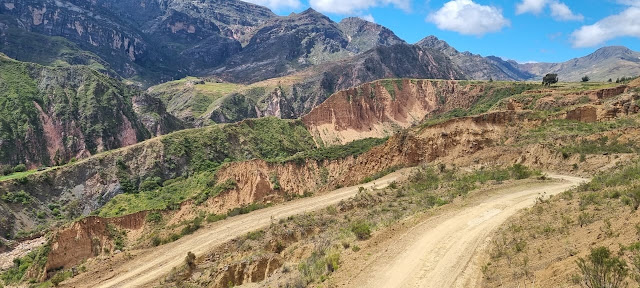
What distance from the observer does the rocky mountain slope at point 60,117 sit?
90.2 metres

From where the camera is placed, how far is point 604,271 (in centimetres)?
1009

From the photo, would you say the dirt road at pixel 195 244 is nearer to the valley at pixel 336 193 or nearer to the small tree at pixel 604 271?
the valley at pixel 336 193

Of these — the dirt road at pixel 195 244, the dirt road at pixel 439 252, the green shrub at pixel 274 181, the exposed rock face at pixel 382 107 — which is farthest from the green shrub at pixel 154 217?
the exposed rock face at pixel 382 107

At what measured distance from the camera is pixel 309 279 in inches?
626

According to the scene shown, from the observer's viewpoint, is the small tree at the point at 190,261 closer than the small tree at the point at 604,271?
No

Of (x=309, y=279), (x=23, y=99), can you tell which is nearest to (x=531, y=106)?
(x=309, y=279)

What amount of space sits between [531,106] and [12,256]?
6359 cm

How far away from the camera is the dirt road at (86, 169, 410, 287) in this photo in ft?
83.3

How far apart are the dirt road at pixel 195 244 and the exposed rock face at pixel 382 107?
54907 millimetres

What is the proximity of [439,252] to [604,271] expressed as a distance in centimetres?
711

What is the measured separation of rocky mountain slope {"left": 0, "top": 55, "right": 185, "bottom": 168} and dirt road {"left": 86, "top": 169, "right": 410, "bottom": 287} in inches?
2754

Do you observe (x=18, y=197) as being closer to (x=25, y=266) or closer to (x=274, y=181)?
(x=25, y=266)

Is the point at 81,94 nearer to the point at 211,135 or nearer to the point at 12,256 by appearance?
the point at 211,135

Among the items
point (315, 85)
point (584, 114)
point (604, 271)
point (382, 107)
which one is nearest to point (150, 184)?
point (584, 114)
